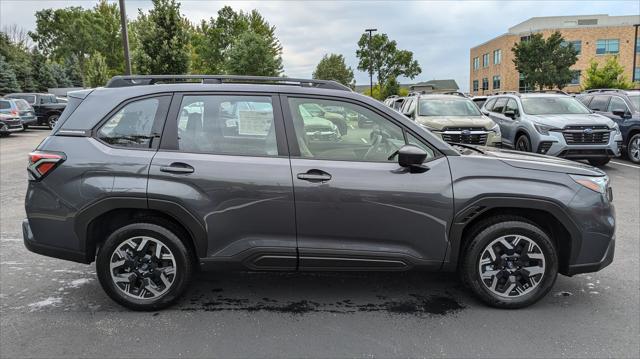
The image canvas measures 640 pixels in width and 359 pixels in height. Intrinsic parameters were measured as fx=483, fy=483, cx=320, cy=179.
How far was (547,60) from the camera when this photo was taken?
4856 centimetres

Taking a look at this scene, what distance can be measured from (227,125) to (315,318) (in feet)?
5.40

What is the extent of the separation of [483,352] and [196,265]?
223cm

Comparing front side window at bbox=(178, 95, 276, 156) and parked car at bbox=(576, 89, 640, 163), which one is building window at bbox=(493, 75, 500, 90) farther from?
front side window at bbox=(178, 95, 276, 156)

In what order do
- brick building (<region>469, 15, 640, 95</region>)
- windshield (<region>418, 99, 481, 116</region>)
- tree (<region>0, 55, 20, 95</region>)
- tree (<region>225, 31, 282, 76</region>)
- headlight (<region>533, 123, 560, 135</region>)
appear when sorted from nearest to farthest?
headlight (<region>533, 123, 560, 135</region>)
windshield (<region>418, 99, 481, 116</region>)
tree (<region>225, 31, 282, 76</region>)
tree (<region>0, 55, 20, 95</region>)
brick building (<region>469, 15, 640, 95</region>)

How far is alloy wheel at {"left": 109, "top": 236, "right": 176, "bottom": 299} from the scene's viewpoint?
12.1 ft

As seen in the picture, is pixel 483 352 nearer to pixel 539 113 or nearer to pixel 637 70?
pixel 539 113

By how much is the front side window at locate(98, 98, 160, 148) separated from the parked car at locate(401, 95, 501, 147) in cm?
677

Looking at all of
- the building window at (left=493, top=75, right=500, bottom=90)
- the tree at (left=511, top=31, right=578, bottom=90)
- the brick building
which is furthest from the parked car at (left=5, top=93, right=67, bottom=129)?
the building window at (left=493, top=75, right=500, bottom=90)

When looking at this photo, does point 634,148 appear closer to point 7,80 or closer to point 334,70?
point 7,80

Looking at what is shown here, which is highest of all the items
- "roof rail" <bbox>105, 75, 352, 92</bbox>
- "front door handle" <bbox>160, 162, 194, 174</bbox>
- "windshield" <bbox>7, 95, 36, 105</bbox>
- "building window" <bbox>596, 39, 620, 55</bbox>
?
"building window" <bbox>596, 39, 620, 55</bbox>

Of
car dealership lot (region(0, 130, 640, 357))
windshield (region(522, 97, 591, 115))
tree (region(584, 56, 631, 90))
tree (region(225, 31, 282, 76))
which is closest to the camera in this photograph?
car dealership lot (region(0, 130, 640, 357))

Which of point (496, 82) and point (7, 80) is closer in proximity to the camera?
point (7, 80)

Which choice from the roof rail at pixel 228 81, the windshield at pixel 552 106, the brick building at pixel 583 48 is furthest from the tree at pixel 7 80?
the brick building at pixel 583 48

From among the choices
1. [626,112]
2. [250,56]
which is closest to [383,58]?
[250,56]
